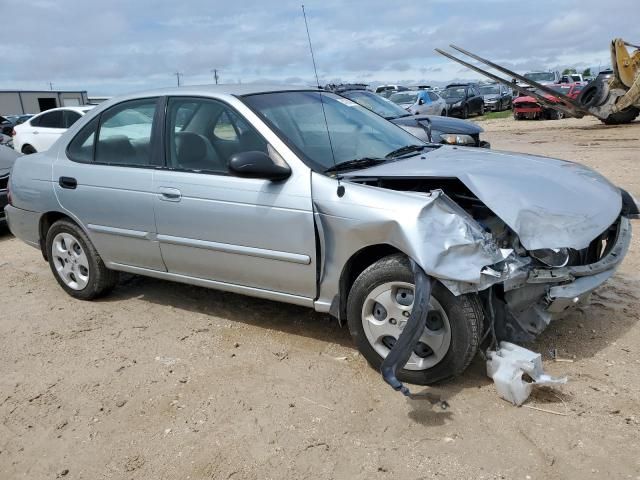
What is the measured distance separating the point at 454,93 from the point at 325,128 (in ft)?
79.8

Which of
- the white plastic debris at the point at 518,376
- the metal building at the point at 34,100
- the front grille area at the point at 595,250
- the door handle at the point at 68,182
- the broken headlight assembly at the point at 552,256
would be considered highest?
the metal building at the point at 34,100

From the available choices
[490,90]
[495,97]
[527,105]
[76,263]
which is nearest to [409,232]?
[76,263]

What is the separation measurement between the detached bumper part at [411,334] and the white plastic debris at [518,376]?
0.54 m

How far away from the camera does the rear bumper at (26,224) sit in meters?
5.22

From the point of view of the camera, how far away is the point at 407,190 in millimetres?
3654

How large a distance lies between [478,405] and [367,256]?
106cm

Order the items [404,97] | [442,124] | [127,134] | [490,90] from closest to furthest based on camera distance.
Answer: [127,134] → [442,124] → [404,97] → [490,90]

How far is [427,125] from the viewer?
30.1 feet

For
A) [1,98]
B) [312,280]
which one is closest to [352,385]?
[312,280]

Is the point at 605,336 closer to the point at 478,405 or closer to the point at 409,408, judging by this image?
the point at 478,405

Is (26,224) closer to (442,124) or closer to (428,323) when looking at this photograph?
(428,323)

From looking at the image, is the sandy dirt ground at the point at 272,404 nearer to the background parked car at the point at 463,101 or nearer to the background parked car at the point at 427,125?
the background parked car at the point at 427,125

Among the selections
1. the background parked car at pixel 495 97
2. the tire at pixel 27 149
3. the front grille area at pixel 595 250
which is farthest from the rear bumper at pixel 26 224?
the background parked car at pixel 495 97

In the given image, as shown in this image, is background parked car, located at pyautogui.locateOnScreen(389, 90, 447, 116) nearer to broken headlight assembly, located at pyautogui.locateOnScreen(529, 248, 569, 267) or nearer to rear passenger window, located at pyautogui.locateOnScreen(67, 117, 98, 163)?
rear passenger window, located at pyautogui.locateOnScreen(67, 117, 98, 163)
